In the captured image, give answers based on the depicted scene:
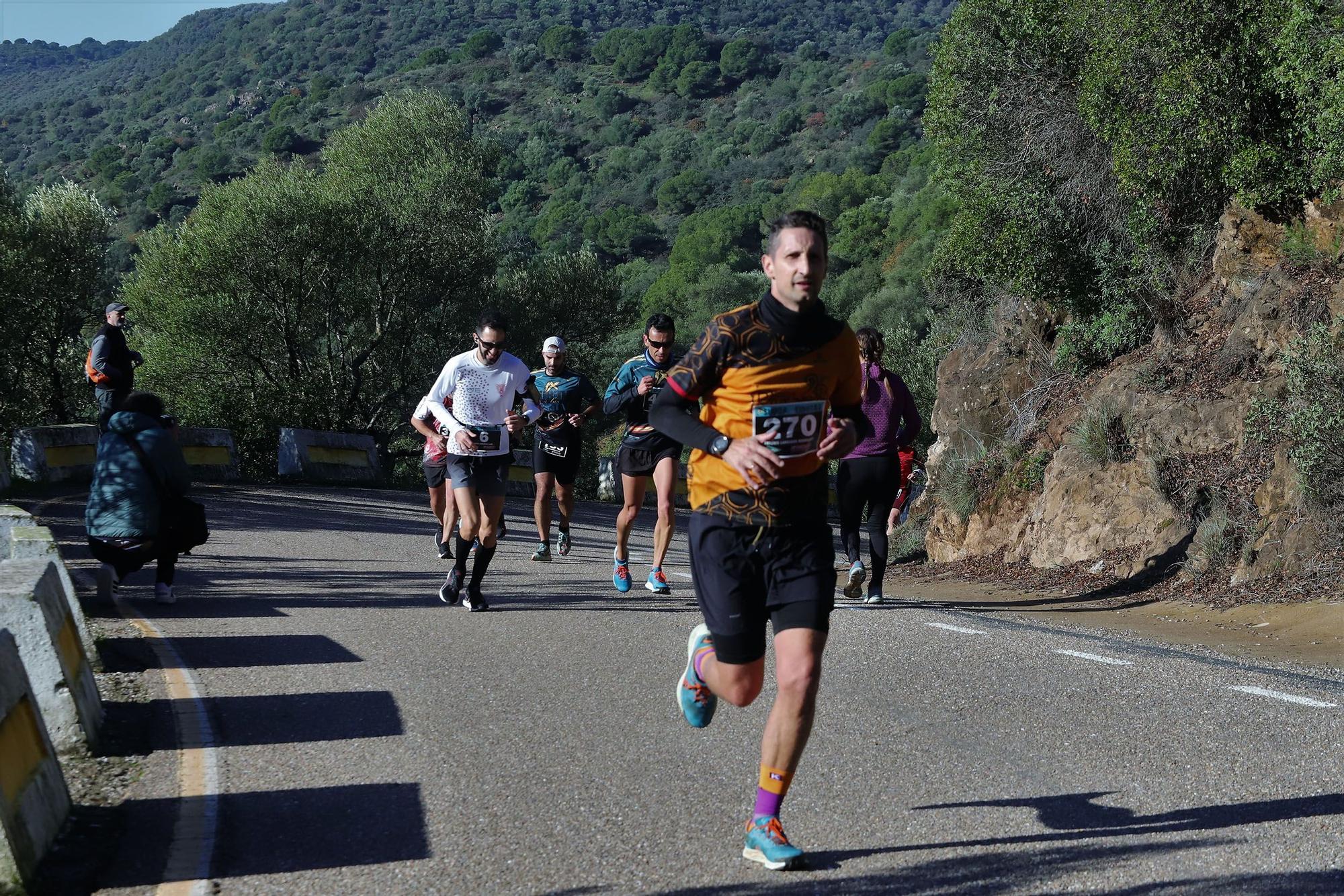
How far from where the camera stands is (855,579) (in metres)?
11.3

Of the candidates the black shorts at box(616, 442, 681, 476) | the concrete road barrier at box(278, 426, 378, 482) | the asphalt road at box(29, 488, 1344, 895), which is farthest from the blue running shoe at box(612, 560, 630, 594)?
the concrete road barrier at box(278, 426, 378, 482)

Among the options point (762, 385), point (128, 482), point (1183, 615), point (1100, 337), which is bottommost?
point (1183, 615)

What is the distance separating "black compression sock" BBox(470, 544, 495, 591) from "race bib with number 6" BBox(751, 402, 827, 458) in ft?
19.4

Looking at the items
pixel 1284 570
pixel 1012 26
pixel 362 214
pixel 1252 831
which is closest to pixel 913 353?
pixel 362 214

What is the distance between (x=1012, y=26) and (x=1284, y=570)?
36.7ft

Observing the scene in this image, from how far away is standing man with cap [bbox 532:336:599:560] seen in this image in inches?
499

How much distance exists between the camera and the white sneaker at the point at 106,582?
1039 cm

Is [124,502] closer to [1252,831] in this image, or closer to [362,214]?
[1252,831]

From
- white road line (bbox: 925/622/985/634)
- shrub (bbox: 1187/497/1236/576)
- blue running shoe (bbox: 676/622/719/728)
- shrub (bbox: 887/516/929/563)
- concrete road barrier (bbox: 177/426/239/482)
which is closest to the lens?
blue running shoe (bbox: 676/622/719/728)

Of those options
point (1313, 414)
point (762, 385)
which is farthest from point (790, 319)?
point (1313, 414)

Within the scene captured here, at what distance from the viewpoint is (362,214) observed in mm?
37750

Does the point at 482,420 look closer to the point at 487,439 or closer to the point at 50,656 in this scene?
the point at 487,439

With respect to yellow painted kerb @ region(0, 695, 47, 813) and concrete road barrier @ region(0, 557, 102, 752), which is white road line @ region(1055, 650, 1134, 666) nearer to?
concrete road barrier @ region(0, 557, 102, 752)

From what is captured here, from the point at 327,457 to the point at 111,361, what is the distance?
9.81 metres
